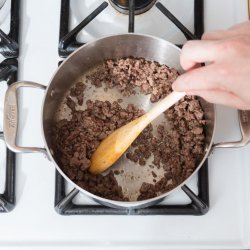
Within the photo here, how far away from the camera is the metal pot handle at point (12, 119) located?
26.4 inches

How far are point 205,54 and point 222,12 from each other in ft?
0.89

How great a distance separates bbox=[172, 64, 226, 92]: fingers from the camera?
56 cm

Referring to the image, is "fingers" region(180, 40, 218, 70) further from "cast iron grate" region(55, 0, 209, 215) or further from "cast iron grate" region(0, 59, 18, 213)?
"cast iron grate" region(0, 59, 18, 213)

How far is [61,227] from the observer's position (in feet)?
2.40

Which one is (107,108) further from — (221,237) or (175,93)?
(221,237)

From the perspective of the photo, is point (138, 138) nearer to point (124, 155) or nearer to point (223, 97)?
point (124, 155)

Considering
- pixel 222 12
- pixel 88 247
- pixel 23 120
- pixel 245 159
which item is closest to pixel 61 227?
pixel 88 247

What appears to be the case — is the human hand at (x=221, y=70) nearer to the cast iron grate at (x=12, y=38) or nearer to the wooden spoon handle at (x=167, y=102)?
the wooden spoon handle at (x=167, y=102)

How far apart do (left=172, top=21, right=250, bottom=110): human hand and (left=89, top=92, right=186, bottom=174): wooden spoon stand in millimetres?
95

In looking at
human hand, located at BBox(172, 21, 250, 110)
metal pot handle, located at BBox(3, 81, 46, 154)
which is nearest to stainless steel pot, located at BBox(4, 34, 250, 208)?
metal pot handle, located at BBox(3, 81, 46, 154)

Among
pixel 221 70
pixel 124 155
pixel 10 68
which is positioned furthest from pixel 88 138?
pixel 221 70

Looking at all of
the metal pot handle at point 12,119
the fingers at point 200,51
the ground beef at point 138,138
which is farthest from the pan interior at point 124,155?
the fingers at point 200,51

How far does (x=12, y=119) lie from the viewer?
684 mm

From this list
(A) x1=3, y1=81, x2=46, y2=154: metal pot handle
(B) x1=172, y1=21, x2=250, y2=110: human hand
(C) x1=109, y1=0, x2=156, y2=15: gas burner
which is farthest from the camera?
(C) x1=109, y1=0, x2=156, y2=15: gas burner
